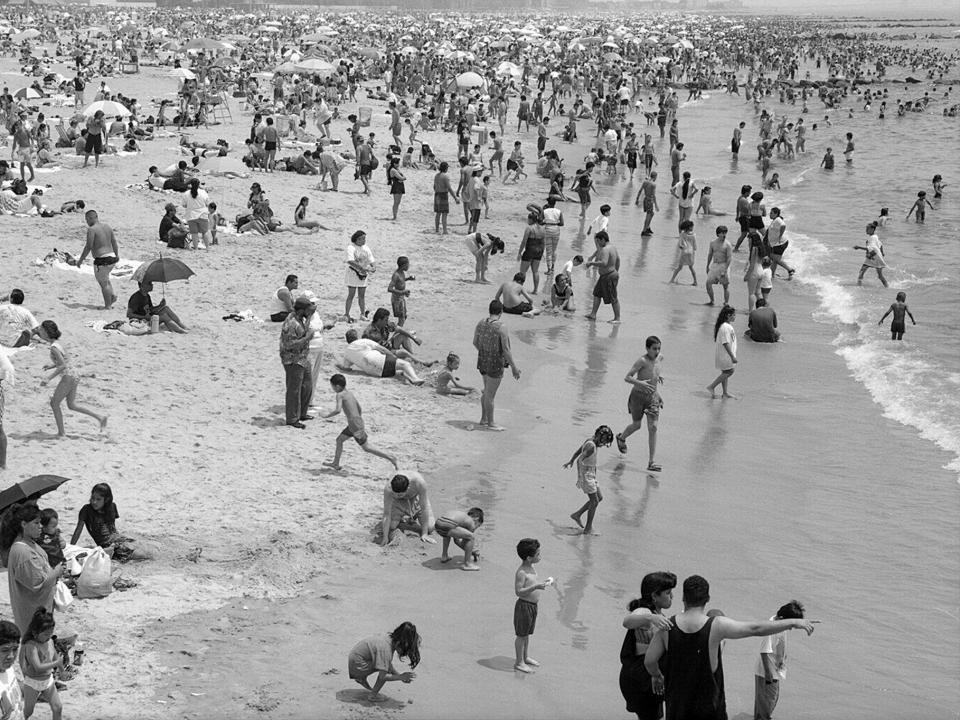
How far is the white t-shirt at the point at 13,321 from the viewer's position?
11914 mm

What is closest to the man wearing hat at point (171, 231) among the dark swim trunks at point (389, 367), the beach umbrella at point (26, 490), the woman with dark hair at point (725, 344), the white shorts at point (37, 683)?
the dark swim trunks at point (389, 367)

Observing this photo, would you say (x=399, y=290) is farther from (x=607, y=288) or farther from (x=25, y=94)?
(x=25, y=94)

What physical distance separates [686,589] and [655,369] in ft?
20.5

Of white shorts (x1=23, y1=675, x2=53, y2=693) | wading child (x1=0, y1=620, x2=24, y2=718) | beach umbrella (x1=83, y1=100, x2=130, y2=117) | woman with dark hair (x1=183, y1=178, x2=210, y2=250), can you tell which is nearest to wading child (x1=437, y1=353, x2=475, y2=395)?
woman with dark hair (x1=183, y1=178, x2=210, y2=250)

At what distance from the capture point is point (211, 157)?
74.0 feet

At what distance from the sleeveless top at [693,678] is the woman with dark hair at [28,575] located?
3.70m

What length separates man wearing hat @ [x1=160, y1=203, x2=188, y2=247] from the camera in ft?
55.3

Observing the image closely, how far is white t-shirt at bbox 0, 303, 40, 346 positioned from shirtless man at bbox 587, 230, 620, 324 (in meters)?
7.17

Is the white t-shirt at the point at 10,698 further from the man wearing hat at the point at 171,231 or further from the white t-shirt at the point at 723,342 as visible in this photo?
the man wearing hat at the point at 171,231

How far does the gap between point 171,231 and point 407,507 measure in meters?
9.20

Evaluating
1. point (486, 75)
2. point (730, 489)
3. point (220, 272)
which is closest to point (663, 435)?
point (730, 489)

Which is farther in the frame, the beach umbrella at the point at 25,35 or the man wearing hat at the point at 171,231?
the beach umbrella at the point at 25,35

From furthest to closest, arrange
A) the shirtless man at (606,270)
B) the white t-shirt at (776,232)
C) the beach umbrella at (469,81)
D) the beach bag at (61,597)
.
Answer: the beach umbrella at (469,81) → the white t-shirt at (776,232) → the shirtless man at (606,270) → the beach bag at (61,597)

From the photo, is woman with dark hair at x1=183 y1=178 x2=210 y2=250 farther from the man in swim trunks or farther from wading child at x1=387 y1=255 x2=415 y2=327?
the man in swim trunks
